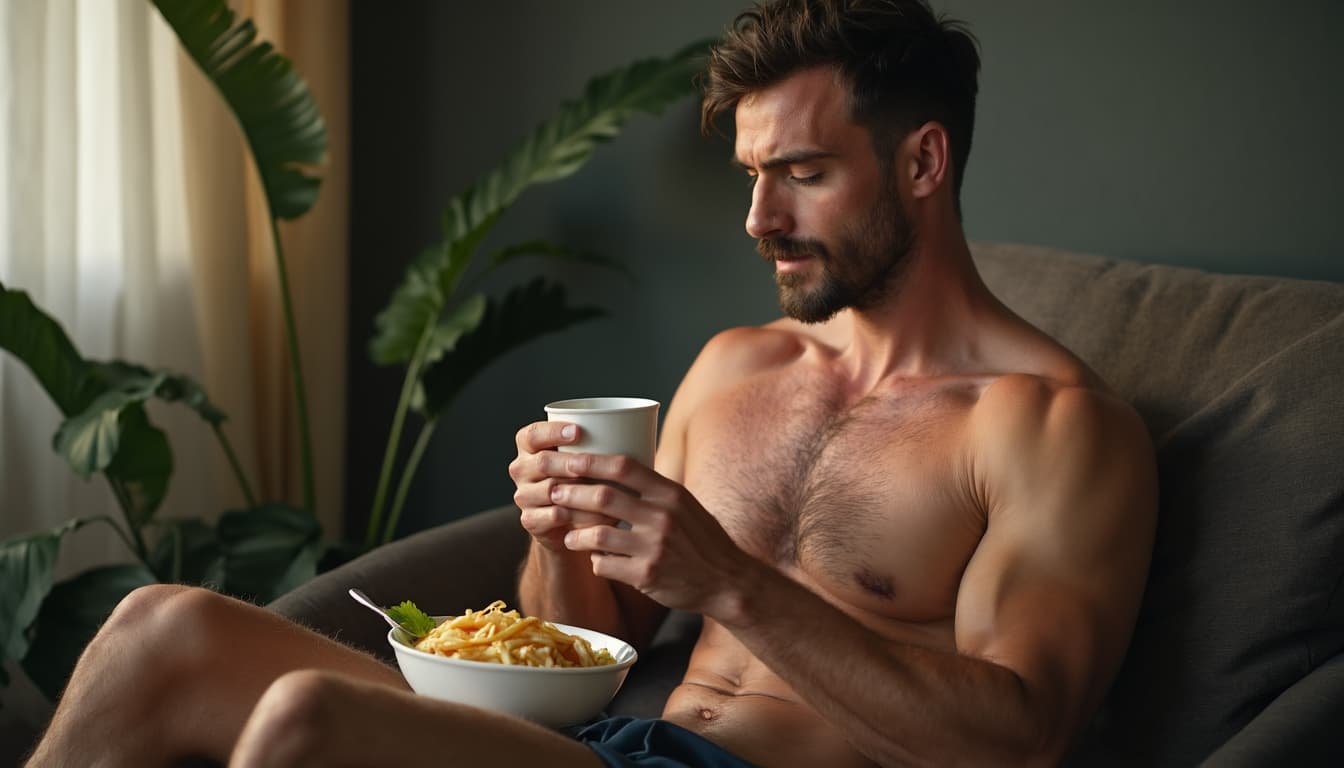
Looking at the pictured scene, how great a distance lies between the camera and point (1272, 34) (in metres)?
2.04

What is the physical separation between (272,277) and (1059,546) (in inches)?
80.4

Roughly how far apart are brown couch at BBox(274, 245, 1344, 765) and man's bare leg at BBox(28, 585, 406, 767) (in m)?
0.20

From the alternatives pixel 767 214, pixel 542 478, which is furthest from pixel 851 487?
pixel 542 478

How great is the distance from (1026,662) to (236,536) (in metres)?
1.52

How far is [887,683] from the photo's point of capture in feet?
4.25

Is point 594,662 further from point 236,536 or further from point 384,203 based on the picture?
point 384,203

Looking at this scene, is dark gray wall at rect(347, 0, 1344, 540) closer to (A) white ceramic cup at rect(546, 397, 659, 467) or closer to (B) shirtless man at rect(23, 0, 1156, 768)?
(B) shirtless man at rect(23, 0, 1156, 768)

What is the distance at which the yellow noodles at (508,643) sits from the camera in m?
1.27

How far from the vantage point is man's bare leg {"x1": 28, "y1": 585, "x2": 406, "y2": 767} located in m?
1.34

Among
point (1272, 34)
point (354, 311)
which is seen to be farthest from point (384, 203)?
point (1272, 34)

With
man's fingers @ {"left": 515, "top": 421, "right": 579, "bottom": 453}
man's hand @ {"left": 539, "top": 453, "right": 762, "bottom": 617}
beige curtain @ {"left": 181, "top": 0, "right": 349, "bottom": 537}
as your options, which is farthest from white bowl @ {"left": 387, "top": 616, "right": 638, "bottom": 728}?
beige curtain @ {"left": 181, "top": 0, "right": 349, "bottom": 537}

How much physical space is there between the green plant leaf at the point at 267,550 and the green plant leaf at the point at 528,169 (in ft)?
1.35

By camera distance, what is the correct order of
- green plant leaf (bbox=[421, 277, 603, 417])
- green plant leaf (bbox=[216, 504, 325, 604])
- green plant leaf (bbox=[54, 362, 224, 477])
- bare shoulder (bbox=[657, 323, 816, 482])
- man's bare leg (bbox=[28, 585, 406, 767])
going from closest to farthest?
man's bare leg (bbox=[28, 585, 406, 767])
bare shoulder (bbox=[657, 323, 816, 482])
green plant leaf (bbox=[54, 362, 224, 477])
green plant leaf (bbox=[216, 504, 325, 604])
green plant leaf (bbox=[421, 277, 603, 417])

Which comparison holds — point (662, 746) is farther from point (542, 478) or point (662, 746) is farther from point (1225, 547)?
point (1225, 547)
